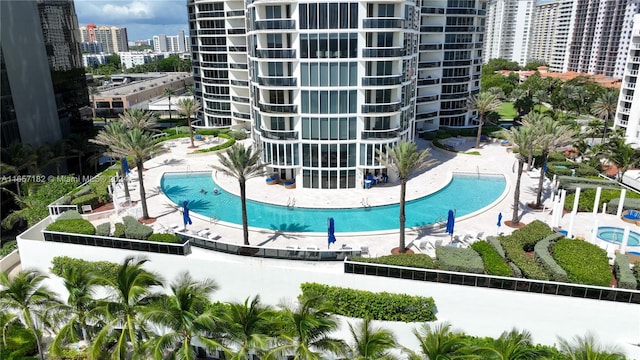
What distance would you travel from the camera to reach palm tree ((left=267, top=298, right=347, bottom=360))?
53.5ft

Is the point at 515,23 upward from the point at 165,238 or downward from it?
upward

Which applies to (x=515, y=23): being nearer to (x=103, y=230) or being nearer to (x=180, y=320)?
(x=103, y=230)

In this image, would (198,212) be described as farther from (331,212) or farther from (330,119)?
(330,119)

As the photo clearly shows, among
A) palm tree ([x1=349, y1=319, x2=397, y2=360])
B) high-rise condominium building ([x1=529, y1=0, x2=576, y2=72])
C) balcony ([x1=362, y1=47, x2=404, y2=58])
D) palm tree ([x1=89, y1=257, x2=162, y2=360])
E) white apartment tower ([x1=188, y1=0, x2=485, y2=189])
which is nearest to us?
palm tree ([x1=349, y1=319, x2=397, y2=360])

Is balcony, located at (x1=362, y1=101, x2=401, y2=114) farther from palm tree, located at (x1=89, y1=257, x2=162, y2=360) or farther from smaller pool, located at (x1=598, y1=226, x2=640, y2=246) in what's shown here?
palm tree, located at (x1=89, y1=257, x2=162, y2=360)

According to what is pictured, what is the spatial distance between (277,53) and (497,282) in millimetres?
26941

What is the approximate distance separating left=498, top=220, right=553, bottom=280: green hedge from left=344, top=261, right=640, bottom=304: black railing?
0.89m

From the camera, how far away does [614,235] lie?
96.8ft

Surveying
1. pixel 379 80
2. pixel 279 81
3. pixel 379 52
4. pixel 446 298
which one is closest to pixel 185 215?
pixel 279 81

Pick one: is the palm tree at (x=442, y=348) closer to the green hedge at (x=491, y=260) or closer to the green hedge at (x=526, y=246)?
the green hedge at (x=491, y=260)

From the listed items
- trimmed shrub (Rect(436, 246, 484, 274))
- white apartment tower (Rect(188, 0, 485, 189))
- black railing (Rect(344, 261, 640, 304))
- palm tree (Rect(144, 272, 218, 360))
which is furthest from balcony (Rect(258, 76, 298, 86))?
palm tree (Rect(144, 272, 218, 360))

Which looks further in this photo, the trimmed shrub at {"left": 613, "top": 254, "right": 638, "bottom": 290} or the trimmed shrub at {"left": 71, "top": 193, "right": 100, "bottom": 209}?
the trimmed shrub at {"left": 71, "top": 193, "right": 100, "bottom": 209}

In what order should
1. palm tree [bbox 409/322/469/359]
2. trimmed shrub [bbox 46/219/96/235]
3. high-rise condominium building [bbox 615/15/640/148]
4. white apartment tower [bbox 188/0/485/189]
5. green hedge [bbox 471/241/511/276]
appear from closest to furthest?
palm tree [bbox 409/322/469/359], green hedge [bbox 471/241/511/276], trimmed shrub [bbox 46/219/96/235], white apartment tower [bbox 188/0/485/189], high-rise condominium building [bbox 615/15/640/148]

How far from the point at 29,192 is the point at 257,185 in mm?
19528
